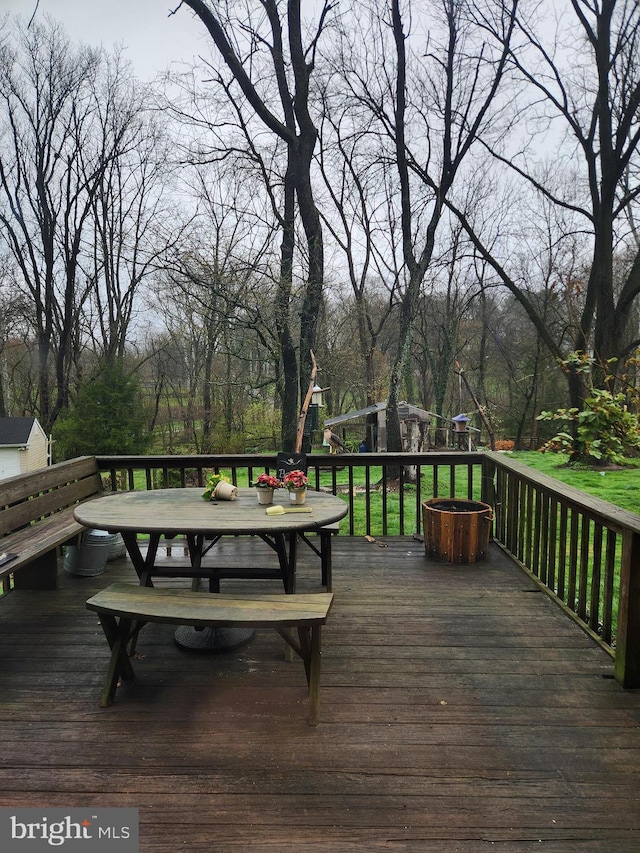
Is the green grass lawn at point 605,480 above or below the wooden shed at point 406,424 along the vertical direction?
below

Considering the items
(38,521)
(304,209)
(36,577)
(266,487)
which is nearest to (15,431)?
(304,209)

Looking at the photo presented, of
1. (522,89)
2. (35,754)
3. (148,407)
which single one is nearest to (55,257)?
(148,407)

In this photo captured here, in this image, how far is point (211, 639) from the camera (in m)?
2.53

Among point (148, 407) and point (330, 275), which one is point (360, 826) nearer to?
point (330, 275)

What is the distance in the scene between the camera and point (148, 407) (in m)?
14.7

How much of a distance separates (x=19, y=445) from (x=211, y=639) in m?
10.2

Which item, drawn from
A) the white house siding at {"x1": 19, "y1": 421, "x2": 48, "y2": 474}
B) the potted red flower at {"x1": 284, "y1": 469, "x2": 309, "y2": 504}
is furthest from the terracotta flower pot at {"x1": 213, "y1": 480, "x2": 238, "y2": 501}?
the white house siding at {"x1": 19, "y1": 421, "x2": 48, "y2": 474}

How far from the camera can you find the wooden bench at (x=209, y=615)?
6.24ft

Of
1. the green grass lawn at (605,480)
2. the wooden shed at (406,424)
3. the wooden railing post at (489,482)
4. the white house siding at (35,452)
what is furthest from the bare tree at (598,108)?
the white house siding at (35,452)

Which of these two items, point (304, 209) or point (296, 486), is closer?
point (296, 486)

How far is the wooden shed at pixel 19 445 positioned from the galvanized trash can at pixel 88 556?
26.4ft

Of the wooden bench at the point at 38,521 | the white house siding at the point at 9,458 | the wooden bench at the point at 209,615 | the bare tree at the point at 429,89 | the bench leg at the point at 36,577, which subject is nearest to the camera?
the wooden bench at the point at 209,615

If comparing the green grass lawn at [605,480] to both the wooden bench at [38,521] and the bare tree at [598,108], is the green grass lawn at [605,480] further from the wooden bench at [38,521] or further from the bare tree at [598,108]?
the wooden bench at [38,521]

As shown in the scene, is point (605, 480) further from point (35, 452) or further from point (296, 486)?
point (35, 452)
